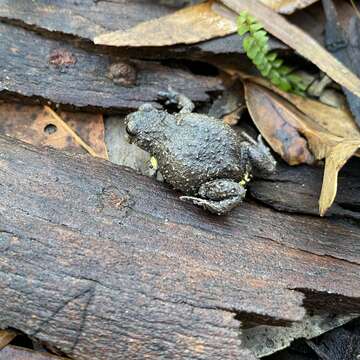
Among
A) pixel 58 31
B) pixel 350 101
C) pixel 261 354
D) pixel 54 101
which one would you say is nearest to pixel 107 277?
pixel 261 354

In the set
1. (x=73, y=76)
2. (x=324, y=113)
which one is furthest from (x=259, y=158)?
(x=73, y=76)

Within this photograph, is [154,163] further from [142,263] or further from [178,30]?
[178,30]

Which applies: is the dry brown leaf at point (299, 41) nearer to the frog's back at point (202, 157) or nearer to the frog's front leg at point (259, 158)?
the frog's front leg at point (259, 158)

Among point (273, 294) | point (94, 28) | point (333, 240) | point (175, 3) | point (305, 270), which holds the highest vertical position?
point (175, 3)

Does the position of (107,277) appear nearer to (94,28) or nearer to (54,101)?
(54,101)

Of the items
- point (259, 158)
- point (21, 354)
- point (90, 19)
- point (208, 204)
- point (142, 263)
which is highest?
point (90, 19)

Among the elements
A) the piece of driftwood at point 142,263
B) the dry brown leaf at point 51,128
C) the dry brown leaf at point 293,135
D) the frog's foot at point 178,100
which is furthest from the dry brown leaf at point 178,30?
the piece of driftwood at point 142,263
